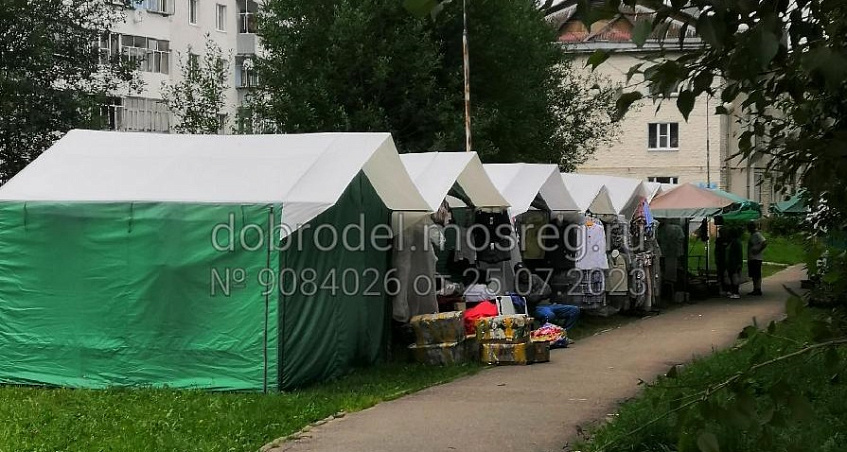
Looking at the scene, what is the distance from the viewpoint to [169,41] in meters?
49.5

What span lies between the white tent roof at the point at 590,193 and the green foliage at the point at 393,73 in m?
8.53

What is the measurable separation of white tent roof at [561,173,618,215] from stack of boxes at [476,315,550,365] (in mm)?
5766

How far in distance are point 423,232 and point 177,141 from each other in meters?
3.06

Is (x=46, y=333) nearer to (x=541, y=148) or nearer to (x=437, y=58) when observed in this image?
(x=437, y=58)

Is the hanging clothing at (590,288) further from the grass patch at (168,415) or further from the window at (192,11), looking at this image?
the window at (192,11)

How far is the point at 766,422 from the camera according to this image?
11.2 ft

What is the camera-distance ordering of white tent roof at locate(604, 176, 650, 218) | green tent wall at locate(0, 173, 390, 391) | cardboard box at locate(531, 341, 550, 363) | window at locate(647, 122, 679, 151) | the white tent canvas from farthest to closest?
window at locate(647, 122, 679, 151) → white tent roof at locate(604, 176, 650, 218) → the white tent canvas → cardboard box at locate(531, 341, 550, 363) → green tent wall at locate(0, 173, 390, 391)

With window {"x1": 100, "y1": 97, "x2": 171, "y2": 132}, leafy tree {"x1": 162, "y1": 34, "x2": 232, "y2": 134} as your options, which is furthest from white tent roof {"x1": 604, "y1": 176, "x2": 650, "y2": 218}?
window {"x1": 100, "y1": 97, "x2": 171, "y2": 132}

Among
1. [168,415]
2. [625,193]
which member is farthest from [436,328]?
[625,193]

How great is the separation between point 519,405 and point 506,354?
9.80ft

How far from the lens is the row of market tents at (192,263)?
10891 mm

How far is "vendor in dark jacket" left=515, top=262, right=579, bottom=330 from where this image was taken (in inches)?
664

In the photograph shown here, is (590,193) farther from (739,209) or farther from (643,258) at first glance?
(739,209)

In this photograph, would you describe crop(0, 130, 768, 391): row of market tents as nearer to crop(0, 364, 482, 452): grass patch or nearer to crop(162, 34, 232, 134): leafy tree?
crop(0, 364, 482, 452): grass patch
